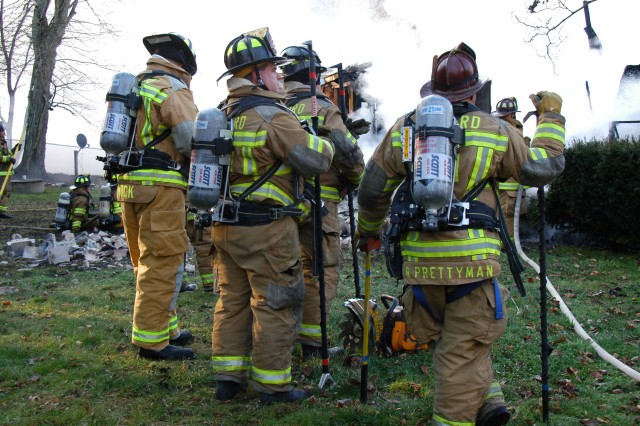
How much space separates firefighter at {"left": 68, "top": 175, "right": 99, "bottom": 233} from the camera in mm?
12109

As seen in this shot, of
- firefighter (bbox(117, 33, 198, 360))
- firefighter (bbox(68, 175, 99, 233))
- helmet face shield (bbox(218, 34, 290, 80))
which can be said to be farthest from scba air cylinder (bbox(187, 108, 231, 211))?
firefighter (bbox(68, 175, 99, 233))

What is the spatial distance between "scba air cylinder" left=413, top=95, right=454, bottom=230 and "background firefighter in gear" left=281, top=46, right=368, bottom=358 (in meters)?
1.83

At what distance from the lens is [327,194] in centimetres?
520

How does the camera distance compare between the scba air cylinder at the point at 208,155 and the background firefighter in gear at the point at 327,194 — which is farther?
the background firefighter in gear at the point at 327,194

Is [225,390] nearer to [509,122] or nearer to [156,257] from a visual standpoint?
[156,257]

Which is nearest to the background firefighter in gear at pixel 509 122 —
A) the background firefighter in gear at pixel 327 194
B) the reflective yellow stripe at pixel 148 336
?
the background firefighter in gear at pixel 327 194

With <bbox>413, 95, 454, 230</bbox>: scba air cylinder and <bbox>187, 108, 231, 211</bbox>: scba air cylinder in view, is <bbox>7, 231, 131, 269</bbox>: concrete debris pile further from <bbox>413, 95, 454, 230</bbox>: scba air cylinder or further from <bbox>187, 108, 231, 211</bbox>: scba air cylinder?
<bbox>413, 95, 454, 230</bbox>: scba air cylinder

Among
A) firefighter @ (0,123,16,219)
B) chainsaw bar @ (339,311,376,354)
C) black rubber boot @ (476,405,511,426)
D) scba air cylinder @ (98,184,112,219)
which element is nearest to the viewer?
black rubber boot @ (476,405,511,426)

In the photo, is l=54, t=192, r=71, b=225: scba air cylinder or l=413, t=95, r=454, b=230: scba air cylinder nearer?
l=413, t=95, r=454, b=230: scba air cylinder

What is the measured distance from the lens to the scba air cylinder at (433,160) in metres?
3.02

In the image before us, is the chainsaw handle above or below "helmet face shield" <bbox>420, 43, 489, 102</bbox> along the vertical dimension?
below

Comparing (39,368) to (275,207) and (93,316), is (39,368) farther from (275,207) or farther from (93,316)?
(275,207)

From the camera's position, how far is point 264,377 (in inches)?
159

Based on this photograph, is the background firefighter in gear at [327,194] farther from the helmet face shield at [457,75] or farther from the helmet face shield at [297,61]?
the helmet face shield at [457,75]
